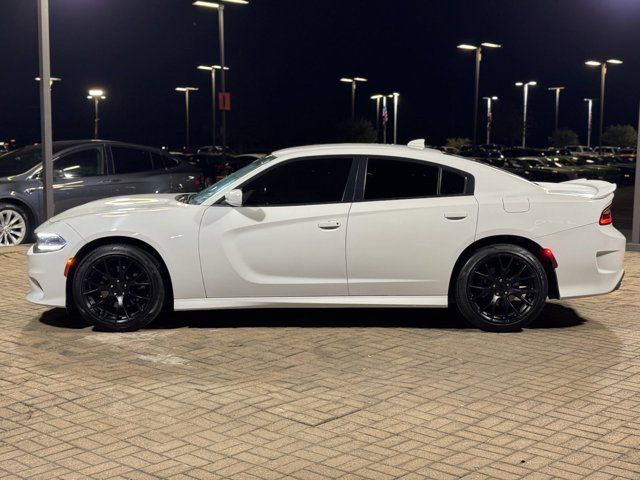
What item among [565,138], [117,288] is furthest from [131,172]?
[565,138]

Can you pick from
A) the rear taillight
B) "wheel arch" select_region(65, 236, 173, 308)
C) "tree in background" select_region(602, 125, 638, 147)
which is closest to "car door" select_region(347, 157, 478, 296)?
the rear taillight

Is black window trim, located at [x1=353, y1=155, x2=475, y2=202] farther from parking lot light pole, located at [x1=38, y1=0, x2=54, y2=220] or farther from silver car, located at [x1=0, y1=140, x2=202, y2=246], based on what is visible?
silver car, located at [x1=0, y1=140, x2=202, y2=246]

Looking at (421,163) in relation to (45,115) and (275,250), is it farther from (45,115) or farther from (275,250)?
(45,115)

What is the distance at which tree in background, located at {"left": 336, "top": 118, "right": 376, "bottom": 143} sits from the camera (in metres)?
71.5

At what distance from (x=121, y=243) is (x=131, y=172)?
6.79 metres

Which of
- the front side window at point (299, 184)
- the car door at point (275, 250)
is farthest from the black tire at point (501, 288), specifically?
the front side window at point (299, 184)

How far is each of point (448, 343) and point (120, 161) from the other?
8.38 m

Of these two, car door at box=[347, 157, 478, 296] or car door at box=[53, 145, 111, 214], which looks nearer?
car door at box=[347, 157, 478, 296]

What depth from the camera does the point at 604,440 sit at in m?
5.28

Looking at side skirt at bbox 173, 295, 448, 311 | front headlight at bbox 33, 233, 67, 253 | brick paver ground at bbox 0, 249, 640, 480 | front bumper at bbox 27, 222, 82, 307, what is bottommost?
brick paver ground at bbox 0, 249, 640, 480

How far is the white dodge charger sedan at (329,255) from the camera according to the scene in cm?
804

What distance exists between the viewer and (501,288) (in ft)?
26.6

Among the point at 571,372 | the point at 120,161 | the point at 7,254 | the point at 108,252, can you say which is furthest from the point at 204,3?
the point at 571,372

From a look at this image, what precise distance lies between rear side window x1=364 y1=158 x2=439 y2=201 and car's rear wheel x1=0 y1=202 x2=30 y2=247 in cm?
789
